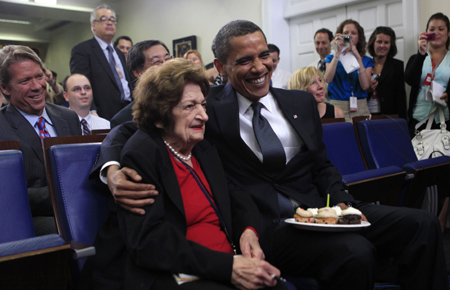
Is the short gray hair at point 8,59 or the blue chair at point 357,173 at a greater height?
the short gray hair at point 8,59

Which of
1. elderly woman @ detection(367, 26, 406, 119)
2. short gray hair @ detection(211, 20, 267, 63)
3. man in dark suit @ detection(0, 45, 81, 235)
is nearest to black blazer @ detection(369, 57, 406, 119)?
elderly woman @ detection(367, 26, 406, 119)

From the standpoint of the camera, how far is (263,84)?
6.35ft

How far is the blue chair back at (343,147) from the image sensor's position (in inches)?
105

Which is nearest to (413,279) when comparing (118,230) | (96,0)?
(118,230)

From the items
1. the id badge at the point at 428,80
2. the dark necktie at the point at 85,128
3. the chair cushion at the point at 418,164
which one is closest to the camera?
the chair cushion at the point at 418,164

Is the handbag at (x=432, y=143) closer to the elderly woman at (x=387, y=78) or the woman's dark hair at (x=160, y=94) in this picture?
the elderly woman at (x=387, y=78)

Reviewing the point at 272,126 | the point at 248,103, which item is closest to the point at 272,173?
the point at 272,126

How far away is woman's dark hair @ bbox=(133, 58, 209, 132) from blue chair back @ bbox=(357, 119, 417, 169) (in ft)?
5.44

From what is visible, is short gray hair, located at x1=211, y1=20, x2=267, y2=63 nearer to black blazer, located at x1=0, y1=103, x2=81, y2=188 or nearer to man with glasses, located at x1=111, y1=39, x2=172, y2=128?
man with glasses, located at x1=111, y1=39, x2=172, y2=128

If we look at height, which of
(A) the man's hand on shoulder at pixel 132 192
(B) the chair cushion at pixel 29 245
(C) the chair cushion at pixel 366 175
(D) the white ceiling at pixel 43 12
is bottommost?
(C) the chair cushion at pixel 366 175

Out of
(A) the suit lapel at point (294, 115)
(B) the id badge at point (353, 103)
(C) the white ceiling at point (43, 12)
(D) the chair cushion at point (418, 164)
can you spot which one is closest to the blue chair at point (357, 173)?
(D) the chair cushion at point (418, 164)

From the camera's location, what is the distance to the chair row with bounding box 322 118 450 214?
7.43ft

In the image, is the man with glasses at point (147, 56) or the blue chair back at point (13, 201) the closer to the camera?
the blue chair back at point (13, 201)

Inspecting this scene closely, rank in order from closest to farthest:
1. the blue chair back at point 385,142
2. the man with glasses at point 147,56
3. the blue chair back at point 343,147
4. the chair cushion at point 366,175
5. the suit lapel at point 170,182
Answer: the suit lapel at point 170,182 < the chair cushion at point 366,175 < the man with glasses at point 147,56 < the blue chair back at point 343,147 < the blue chair back at point 385,142
